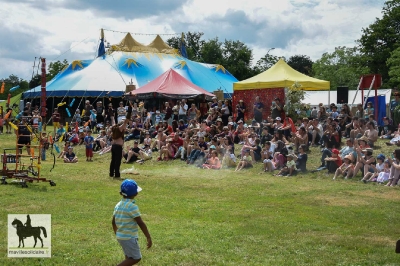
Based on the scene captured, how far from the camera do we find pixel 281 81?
25656 millimetres

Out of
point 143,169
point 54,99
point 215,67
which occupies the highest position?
point 215,67

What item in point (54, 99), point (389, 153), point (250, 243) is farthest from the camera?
point (54, 99)

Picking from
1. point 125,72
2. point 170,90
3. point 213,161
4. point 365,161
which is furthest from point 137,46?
point 365,161

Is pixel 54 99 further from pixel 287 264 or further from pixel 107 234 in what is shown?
pixel 287 264

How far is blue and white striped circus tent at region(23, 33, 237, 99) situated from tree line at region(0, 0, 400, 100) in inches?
250

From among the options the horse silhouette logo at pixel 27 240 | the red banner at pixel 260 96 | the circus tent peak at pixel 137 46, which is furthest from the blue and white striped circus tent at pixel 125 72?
the horse silhouette logo at pixel 27 240

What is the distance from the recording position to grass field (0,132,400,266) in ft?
26.2

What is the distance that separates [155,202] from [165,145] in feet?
33.0

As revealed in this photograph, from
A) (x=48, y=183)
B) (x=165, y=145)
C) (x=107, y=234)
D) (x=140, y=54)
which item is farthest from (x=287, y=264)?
A: (x=140, y=54)

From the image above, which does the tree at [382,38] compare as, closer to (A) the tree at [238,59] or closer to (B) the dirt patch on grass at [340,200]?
(A) the tree at [238,59]

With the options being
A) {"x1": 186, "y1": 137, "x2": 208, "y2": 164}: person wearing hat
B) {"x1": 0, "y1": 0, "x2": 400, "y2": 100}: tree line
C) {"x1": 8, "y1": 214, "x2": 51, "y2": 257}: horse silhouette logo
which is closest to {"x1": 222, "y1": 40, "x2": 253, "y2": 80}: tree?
{"x1": 0, "y1": 0, "x2": 400, "y2": 100}: tree line

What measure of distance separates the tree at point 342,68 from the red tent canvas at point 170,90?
3262 cm

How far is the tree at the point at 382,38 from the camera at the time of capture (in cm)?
5531

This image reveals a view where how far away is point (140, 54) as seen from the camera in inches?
1630
